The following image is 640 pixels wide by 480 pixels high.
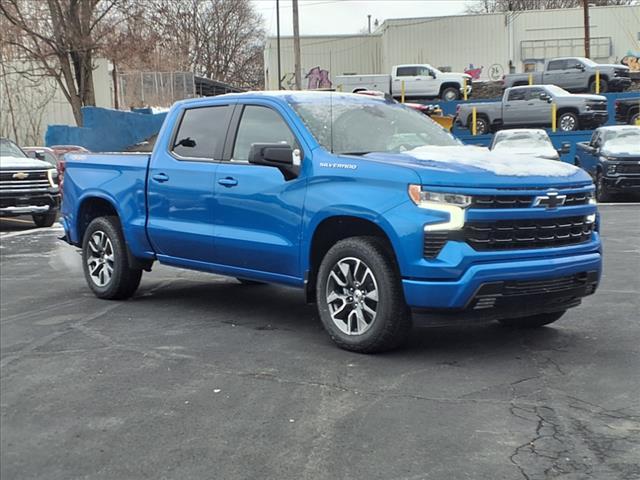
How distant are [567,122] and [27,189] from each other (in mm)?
18402

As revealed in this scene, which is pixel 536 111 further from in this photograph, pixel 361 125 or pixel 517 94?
pixel 361 125

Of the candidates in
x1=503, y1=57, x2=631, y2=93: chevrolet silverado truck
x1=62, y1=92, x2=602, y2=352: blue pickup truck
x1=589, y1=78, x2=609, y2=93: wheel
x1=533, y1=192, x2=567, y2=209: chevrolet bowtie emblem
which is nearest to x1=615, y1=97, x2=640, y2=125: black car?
x1=503, y1=57, x2=631, y2=93: chevrolet silverado truck

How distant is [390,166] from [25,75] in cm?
3209

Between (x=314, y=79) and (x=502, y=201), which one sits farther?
(x=314, y=79)

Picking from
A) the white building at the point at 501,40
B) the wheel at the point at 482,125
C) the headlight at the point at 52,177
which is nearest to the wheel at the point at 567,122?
the wheel at the point at 482,125

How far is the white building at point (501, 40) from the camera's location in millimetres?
50750

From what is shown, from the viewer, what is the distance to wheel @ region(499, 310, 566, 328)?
6328 mm

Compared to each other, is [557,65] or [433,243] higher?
[557,65]

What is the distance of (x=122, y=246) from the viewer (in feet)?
25.6

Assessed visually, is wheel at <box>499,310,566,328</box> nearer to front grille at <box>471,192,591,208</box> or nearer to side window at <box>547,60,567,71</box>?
front grille at <box>471,192,591,208</box>

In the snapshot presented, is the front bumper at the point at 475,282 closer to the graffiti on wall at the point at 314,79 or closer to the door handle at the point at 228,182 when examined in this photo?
the door handle at the point at 228,182

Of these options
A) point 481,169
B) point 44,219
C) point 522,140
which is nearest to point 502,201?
point 481,169

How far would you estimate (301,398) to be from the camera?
478 cm

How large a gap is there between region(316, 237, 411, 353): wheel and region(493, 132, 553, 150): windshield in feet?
48.6
